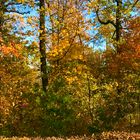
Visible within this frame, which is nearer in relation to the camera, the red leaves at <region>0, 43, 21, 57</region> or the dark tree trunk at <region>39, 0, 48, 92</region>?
the red leaves at <region>0, 43, 21, 57</region>

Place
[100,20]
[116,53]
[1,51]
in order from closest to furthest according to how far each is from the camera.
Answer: [1,51] < [116,53] < [100,20]

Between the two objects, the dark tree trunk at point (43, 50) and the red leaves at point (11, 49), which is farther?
the dark tree trunk at point (43, 50)

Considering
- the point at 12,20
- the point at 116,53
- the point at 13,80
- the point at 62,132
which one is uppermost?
the point at 12,20

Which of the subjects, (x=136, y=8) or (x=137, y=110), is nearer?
(x=137, y=110)

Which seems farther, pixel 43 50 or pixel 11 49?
pixel 43 50

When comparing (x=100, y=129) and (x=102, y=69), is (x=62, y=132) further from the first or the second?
(x=102, y=69)

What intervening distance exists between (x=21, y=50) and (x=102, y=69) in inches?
223

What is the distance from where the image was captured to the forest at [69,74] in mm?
24531

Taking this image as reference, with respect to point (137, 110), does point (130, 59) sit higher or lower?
higher

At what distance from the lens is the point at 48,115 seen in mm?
24266

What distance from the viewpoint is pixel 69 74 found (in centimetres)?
2730

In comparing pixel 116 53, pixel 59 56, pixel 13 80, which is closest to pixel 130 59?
pixel 116 53

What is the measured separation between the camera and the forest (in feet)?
80.5

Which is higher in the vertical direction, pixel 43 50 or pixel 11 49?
pixel 43 50
